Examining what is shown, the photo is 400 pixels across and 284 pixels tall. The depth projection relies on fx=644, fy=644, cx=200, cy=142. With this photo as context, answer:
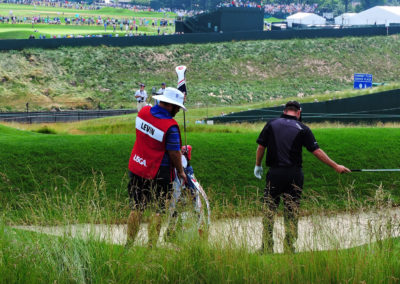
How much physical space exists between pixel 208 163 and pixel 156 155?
5.02 m

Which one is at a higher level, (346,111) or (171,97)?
(171,97)

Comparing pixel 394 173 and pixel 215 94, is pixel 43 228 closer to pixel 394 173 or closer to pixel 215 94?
pixel 394 173

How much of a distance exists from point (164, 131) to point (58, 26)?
8733 centimetres

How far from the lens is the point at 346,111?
26.7 metres

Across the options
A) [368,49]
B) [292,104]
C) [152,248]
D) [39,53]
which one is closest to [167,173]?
[152,248]

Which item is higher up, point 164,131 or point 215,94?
point 164,131

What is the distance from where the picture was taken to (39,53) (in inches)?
2157

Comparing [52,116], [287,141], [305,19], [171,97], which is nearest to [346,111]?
[52,116]

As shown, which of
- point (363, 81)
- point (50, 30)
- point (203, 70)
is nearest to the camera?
point (363, 81)

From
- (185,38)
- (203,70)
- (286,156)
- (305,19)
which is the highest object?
(305,19)

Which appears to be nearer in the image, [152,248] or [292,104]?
[152,248]

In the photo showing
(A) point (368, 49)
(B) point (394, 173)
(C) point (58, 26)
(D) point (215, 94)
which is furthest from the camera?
(C) point (58, 26)

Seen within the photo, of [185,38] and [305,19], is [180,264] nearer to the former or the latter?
[185,38]

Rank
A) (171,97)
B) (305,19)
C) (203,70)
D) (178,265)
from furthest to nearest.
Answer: (305,19), (203,70), (171,97), (178,265)
